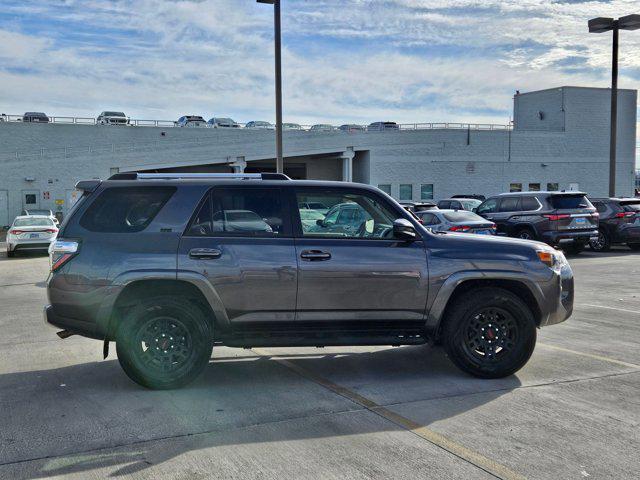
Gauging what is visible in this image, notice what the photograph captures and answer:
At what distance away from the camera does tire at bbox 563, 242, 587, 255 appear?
17691 mm

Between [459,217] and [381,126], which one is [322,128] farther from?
[459,217]

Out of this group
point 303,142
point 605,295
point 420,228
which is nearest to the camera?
point 420,228

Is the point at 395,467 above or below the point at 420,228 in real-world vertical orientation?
below

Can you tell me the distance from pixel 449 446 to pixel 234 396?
6.81 feet

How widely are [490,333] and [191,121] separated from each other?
44.0 metres

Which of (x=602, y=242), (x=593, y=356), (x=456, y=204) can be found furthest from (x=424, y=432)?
(x=456, y=204)

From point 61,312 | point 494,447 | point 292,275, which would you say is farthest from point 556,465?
point 61,312

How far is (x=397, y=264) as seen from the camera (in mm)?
5930

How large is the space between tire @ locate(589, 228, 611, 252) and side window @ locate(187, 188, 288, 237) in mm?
15964

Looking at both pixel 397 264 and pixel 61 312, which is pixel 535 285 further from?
pixel 61 312

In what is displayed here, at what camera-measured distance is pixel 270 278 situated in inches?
227

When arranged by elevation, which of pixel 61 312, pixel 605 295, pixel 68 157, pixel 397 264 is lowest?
pixel 605 295

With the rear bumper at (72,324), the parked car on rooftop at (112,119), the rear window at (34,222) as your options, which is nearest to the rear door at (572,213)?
the rear bumper at (72,324)

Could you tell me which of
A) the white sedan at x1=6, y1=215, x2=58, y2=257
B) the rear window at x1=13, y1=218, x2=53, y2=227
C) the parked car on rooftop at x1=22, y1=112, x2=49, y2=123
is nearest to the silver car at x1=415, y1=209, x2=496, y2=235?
the white sedan at x1=6, y1=215, x2=58, y2=257
